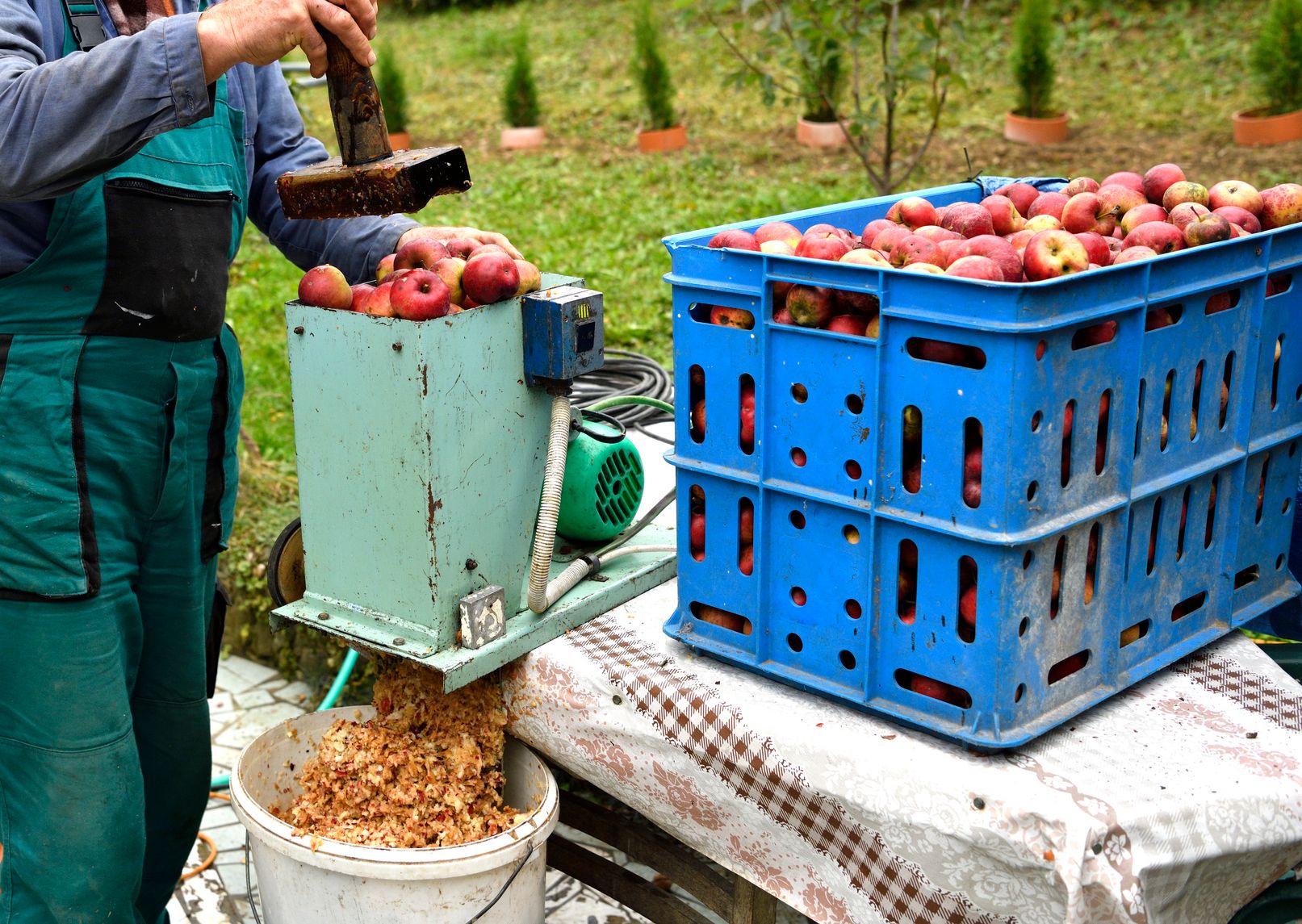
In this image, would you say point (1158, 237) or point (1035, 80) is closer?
point (1158, 237)

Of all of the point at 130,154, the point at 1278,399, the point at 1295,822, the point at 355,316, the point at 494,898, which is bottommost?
the point at 494,898

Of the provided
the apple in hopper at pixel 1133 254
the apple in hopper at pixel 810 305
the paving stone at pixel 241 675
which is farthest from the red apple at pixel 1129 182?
the paving stone at pixel 241 675

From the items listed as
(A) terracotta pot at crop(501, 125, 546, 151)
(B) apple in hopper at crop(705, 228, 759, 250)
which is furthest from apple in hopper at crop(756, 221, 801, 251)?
(A) terracotta pot at crop(501, 125, 546, 151)

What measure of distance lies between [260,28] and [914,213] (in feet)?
3.54

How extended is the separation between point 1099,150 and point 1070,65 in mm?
2309

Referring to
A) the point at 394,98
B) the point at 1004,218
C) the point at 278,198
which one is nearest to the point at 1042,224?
the point at 1004,218

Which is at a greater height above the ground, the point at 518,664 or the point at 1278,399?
the point at 1278,399

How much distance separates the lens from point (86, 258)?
6.35 feet

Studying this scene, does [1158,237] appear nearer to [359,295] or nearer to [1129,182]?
[1129,182]

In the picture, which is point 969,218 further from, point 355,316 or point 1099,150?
point 1099,150

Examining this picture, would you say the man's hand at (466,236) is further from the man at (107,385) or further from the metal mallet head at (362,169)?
the metal mallet head at (362,169)

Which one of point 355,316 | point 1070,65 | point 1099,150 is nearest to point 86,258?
point 355,316

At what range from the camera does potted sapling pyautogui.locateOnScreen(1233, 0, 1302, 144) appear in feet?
24.7

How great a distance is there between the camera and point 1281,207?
80.5 inches
